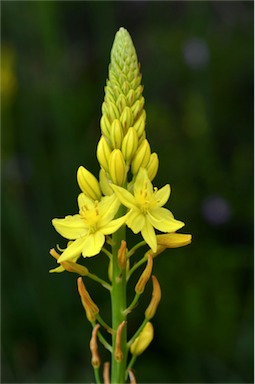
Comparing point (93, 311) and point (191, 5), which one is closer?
point (93, 311)

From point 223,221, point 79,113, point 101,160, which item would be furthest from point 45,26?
point 101,160

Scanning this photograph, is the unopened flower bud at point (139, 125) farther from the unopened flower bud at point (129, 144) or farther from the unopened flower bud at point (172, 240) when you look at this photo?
the unopened flower bud at point (172, 240)

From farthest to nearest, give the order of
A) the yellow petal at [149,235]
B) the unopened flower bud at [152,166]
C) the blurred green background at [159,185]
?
the blurred green background at [159,185]
the unopened flower bud at [152,166]
the yellow petal at [149,235]

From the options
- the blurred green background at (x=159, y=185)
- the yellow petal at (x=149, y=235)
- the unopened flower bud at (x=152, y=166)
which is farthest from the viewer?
the blurred green background at (x=159, y=185)

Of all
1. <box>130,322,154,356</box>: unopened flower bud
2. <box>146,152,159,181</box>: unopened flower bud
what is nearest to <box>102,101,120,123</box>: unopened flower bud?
<box>146,152,159,181</box>: unopened flower bud

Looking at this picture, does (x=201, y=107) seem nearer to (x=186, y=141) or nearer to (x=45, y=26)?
(x=186, y=141)

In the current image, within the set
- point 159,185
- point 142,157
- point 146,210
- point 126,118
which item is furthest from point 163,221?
point 159,185

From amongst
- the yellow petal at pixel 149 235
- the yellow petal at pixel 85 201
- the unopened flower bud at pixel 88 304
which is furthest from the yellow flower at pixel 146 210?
the unopened flower bud at pixel 88 304
